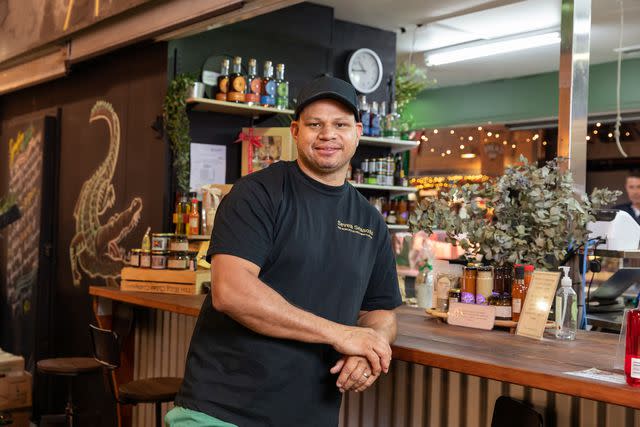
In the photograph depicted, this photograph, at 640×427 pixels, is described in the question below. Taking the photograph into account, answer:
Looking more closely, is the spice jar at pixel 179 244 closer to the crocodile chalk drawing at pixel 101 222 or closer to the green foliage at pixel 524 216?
the crocodile chalk drawing at pixel 101 222

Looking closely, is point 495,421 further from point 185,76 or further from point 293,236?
point 185,76

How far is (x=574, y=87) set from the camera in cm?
Answer: 355

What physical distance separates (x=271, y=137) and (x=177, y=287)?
156cm

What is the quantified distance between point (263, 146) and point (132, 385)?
2.21m

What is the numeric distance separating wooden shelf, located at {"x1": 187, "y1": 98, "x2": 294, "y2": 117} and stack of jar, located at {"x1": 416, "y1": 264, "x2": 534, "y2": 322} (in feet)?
8.40

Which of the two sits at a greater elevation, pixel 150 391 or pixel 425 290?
pixel 425 290

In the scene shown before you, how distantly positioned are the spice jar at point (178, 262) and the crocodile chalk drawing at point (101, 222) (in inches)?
50.2

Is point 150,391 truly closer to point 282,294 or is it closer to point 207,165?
point 282,294

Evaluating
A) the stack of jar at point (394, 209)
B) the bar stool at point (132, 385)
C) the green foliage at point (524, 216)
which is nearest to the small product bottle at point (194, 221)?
the bar stool at point (132, 385)

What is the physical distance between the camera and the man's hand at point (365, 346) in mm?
2066

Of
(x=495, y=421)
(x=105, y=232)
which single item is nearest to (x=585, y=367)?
(x=495, y=421)

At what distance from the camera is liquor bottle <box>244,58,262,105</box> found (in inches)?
205

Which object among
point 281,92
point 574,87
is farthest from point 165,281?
point 574,87

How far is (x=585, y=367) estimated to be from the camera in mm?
2082
